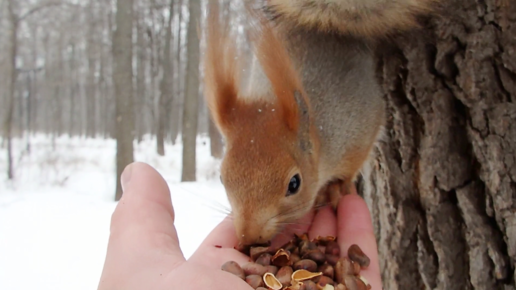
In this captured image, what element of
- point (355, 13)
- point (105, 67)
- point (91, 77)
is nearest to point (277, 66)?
point (355, 13)

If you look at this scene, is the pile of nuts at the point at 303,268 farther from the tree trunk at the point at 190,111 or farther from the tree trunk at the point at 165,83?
the tree trunk at the point at 165,83

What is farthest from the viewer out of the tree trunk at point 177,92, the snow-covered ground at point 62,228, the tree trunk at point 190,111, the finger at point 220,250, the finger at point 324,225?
the tree trunk at point 177,92

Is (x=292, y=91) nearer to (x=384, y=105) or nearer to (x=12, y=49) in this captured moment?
(x=384, y=105)

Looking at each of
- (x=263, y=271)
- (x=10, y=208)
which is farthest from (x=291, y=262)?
(x=10, y=208)

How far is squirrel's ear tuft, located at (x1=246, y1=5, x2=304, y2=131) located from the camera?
1.02 metres

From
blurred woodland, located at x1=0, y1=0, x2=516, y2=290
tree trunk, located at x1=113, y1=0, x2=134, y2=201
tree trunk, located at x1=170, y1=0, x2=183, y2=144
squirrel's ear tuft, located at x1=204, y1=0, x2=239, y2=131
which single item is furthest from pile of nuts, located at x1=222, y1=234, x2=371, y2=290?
tree trunk, located at x1=170, y1=0, x2=183, y2=144

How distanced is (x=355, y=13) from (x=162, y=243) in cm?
76

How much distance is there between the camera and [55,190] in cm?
342

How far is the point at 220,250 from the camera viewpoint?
1.09 meters

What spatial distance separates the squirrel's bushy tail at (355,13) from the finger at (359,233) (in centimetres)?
49

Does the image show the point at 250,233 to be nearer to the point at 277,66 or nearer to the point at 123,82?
the point at 277,66

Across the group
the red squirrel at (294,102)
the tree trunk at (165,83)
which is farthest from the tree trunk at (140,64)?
the red squirrel at (294,102)

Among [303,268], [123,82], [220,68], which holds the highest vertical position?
[220,68]

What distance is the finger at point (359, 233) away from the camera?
1062 millimetres
